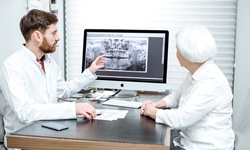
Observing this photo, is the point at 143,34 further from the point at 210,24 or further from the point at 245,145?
the point at 245,145

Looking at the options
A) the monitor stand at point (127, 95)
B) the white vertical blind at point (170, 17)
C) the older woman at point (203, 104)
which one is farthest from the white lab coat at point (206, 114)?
the white vertical blind at point (170, 17)

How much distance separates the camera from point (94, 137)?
1168mm

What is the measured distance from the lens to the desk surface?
3.66ft

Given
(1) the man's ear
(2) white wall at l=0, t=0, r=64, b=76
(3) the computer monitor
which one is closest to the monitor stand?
(3) the computer monitor

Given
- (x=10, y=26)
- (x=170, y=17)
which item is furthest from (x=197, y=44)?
(x=10, y=26)

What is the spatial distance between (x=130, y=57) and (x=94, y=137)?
1040mm

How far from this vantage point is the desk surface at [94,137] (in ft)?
3.66

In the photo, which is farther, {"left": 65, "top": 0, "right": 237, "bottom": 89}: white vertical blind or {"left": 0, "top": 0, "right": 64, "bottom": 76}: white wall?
{"left": 65, "top": 0, "right": 237, "bottom": 89}: white vertical blind

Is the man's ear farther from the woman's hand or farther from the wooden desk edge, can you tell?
the wooden desk edge

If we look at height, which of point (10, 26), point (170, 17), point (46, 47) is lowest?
point (46, 47)

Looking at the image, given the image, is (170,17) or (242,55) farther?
(170,17)

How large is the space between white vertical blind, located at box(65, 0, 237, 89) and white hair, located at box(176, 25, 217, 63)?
47.6 inches

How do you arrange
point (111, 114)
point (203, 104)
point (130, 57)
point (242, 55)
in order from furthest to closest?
point (242, 55), point (130, 57), point (111, 114), point (203, 104)

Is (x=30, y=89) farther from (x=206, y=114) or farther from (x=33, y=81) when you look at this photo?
(x=206, y=114)
